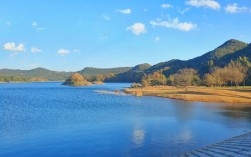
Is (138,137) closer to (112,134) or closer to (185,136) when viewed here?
(112,134)

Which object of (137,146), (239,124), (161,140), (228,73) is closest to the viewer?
(137,146)

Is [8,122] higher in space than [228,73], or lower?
lower

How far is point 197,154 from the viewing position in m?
21.8

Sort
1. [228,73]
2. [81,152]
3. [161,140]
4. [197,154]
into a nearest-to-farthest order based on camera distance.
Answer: [197,154] → [81,152] → [161,140] → [228,73]

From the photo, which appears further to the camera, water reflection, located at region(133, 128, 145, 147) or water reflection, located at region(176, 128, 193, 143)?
water reflection, located at region(176, 128, 193, 143)

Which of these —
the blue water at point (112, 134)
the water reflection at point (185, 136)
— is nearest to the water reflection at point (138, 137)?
the blue water at point (112, 134)

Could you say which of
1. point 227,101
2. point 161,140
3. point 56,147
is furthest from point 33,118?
point 227,101

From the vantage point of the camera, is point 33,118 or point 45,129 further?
point 33,118

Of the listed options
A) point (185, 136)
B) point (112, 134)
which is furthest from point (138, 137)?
point (185, 136)

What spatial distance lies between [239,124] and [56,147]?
2592 centimetres

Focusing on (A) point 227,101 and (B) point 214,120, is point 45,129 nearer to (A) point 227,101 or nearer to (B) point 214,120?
(B) point 214,120

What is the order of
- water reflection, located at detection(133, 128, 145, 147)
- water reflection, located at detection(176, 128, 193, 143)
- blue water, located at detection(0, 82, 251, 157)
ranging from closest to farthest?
1. blue water, located at detection(0, 82, 251, 157)
2. water reflection, located at detection(133, 128, 145, 147)
3. water reflection, located at detection(176, 128, 193, 143)

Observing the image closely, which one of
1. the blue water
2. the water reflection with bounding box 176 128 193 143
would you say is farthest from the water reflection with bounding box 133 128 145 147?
the water reflection with bounding box 176 128 193 143

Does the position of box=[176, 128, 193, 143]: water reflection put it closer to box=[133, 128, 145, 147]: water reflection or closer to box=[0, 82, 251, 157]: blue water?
box=[0, 82, 251, 157]: blue water
